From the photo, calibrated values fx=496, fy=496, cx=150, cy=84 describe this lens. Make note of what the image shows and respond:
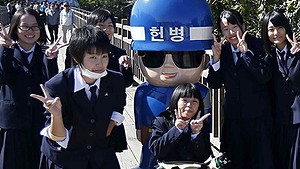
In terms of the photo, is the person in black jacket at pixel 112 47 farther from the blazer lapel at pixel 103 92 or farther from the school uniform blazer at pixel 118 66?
the blazer lapel at pixel 103 92

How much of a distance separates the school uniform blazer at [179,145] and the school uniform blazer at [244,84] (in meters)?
0.36

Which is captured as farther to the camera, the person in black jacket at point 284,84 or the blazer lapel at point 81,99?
the person in black jacket at point 284,84

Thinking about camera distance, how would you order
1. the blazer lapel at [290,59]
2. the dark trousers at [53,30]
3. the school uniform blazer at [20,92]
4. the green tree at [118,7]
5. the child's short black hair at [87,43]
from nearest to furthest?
→ the child's short black hair at [87,43]
the blazer lapel at [290,59]
the school uniform blazer at [20,92]
the dark trousers at [53,30]
the green tree at [118,7]

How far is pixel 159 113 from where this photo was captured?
343 centimetres

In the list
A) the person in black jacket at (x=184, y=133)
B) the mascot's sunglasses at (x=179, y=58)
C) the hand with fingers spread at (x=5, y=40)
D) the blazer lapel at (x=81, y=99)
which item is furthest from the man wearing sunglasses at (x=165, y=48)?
the hand with fingers spread at (x=5, y=40)

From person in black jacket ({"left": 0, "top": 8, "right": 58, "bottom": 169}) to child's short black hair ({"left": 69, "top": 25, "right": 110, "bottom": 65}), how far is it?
611 millimetres

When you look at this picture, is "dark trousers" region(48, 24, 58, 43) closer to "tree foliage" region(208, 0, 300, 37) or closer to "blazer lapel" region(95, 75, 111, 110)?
"tree foliage" region(208, 0, 300, 37)

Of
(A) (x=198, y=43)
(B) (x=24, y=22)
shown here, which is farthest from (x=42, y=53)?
(A) (x=198, y=43)

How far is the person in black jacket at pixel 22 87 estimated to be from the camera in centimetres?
339

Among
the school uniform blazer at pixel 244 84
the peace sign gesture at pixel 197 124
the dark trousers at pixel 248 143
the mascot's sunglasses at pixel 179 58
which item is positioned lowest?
the dark trousers at pixel 248 143

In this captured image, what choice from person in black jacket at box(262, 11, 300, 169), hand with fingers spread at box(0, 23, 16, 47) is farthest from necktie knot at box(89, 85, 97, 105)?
person in black jacket at box(262, 11, 300, 169)

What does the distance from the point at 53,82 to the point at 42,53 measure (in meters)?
0.79

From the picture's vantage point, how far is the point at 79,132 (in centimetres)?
284

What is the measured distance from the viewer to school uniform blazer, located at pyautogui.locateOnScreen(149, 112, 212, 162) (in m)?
2.96
